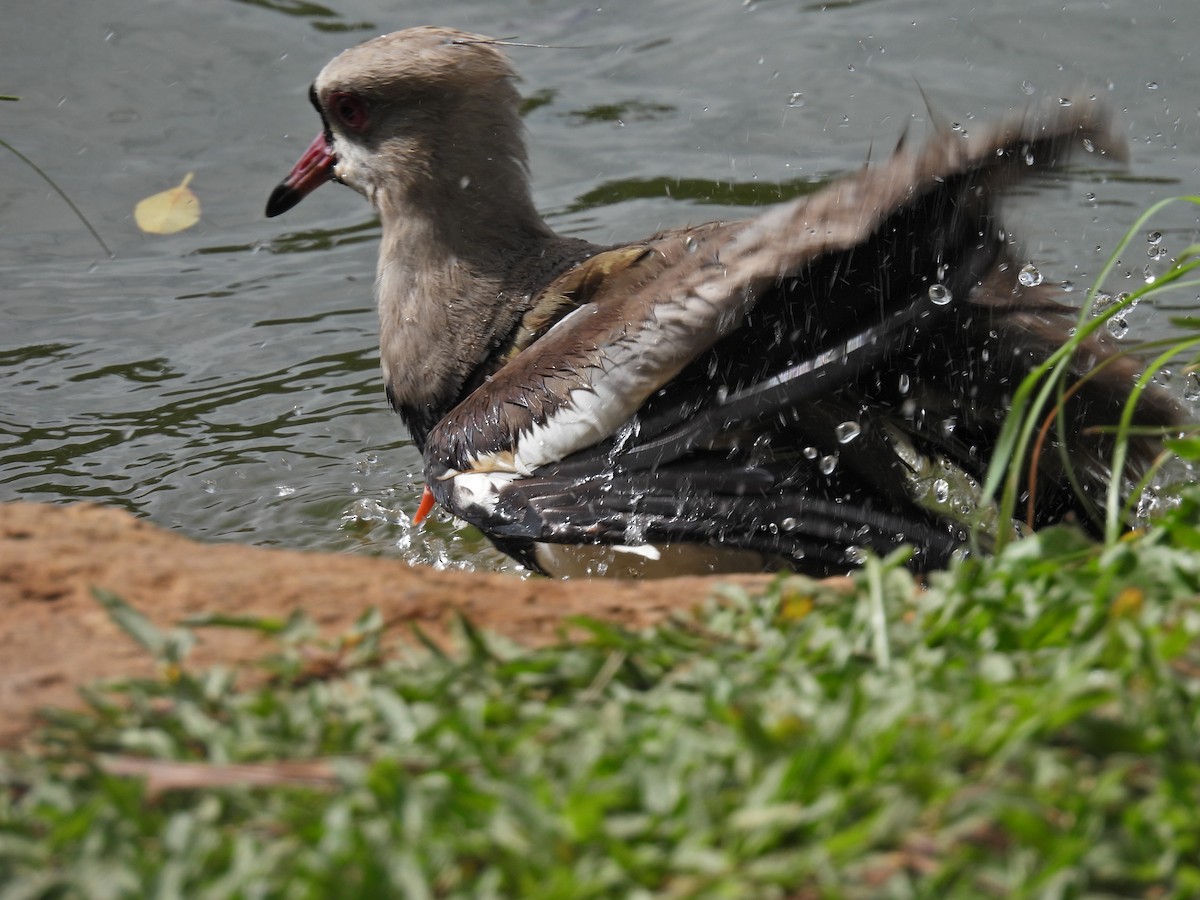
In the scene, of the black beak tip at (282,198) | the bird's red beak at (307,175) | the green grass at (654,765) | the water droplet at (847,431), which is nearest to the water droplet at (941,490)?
the water droplet at (847,431)

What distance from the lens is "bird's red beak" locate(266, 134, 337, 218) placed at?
5.12 meters

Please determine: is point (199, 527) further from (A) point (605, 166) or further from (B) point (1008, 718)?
(B) point (1008, 718)

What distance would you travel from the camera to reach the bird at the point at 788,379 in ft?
10.8

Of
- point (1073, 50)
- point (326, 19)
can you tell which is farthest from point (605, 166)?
point (1073, 50)

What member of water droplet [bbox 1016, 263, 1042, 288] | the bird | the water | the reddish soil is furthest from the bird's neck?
the reddish soil

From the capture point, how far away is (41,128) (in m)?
7.38

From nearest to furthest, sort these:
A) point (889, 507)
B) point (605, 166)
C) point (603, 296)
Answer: point (889, 507) < point (603, 296) < point (605, 166)

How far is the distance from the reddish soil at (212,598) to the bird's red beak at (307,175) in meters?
2.81

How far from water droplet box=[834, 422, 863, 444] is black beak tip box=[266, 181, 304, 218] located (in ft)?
8.45

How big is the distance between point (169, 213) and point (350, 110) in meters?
2.35

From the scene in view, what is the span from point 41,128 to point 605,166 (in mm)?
3008

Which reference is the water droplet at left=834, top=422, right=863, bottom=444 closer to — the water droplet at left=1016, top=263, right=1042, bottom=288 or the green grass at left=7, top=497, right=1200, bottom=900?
the water droplet at left=1016, top=263, right=1042, bottom=288

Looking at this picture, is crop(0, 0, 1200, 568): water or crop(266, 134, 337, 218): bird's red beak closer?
crop(266, 134, 337, 218): bird's red beak

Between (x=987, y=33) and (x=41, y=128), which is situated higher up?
(x=987, y=33)
